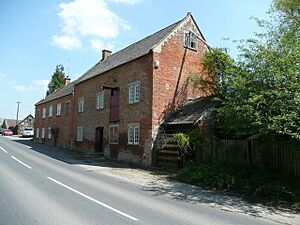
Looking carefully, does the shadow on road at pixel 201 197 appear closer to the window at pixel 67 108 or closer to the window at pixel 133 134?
the window at pixel 133 134

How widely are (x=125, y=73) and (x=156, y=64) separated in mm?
3977

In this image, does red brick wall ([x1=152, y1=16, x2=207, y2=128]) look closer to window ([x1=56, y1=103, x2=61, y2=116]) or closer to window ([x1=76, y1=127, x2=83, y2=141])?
window ([x1=76, y1=127, x2=83, y2=141])

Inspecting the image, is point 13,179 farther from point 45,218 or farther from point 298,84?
point 298,84

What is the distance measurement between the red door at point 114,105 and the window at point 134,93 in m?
1.89

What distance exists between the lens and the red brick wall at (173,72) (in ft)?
68.7

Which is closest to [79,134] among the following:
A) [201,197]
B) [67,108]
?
[67,108]

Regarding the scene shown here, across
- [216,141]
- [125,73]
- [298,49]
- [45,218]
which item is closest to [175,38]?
[125,73]

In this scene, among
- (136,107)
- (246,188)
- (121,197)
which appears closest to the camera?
(121,197)

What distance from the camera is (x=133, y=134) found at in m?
22.2

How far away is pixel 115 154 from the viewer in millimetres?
24203

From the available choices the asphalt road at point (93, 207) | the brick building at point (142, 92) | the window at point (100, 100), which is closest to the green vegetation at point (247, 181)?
the asphalt road at point (93, 207)

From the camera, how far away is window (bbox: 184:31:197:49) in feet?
76.6

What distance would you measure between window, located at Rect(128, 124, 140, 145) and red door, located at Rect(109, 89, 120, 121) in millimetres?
2263

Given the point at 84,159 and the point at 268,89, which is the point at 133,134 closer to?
the point at 84,159
